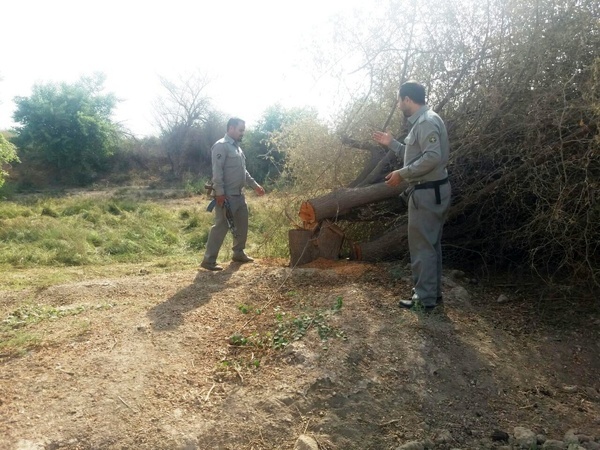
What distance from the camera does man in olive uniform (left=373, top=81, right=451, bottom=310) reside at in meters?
3.99

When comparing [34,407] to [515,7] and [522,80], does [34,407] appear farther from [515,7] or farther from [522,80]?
[515,7]

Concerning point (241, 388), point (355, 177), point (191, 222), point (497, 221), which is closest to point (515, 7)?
point (497, 221)

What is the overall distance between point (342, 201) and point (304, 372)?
264 centimetres

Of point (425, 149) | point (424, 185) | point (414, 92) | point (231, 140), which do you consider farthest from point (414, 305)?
point (231, 140)

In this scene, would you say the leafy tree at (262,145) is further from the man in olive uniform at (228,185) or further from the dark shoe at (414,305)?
the dark shoe at (414,305)

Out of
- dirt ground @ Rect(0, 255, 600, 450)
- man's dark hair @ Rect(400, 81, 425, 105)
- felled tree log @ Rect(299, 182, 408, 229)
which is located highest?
man's dark hair @ Rect(400, 81, 425, 105)

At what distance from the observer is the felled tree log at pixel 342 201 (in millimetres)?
5629

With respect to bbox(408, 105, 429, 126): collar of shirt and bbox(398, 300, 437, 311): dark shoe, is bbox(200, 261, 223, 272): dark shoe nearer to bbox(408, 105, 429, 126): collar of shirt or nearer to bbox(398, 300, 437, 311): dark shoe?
bbox(398, 300, 437, 311): dark shoe

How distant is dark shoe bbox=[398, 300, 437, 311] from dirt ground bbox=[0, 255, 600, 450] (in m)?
0.06

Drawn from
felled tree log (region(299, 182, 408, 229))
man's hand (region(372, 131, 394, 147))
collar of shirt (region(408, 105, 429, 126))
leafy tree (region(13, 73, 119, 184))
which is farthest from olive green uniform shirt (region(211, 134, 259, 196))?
leafy tree (region(13, 73, 119, 184))

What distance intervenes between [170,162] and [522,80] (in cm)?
2768

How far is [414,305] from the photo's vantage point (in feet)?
13.9

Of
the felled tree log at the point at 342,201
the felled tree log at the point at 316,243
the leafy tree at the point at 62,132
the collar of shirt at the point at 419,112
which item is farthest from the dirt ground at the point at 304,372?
the leafy tree at the point at 62,132

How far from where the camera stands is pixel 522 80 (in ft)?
16.4
